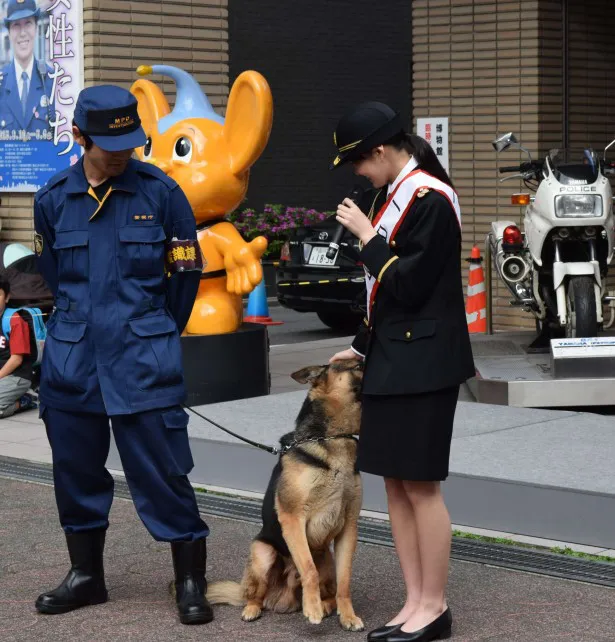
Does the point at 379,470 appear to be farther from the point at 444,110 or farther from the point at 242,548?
the point at 444,110

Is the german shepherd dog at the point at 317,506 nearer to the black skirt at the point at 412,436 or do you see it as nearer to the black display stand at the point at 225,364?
the black skirt at the point at 412,436

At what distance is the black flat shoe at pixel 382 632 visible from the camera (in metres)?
4.82

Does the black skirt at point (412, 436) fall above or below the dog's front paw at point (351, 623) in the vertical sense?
above

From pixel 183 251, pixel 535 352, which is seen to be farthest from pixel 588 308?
pixel 183 251

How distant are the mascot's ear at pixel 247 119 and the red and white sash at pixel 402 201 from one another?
462 centimetres

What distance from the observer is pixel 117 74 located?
496 inches

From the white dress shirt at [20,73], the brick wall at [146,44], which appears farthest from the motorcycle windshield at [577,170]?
the white dress shirt at [20,73]

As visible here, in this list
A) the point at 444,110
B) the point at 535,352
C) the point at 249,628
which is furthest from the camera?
the point at 444,110

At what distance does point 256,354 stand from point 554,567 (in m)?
4.38

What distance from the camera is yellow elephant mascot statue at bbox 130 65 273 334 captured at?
9.31 m

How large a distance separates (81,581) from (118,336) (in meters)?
1.00

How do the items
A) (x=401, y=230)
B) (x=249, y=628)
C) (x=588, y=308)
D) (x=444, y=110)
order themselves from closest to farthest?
(x=401, y=230)
(x=249, y=628)
(x=588, y=308)
(x=444, y=110)

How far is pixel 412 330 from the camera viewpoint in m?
4.68

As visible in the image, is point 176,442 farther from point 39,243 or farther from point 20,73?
point 20,73
